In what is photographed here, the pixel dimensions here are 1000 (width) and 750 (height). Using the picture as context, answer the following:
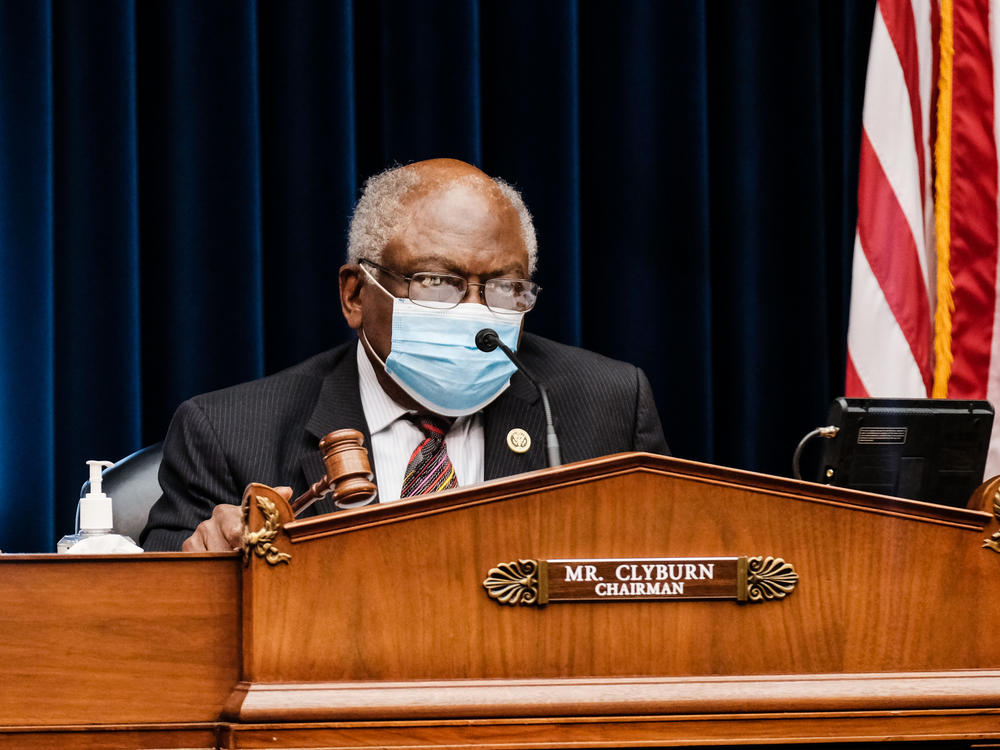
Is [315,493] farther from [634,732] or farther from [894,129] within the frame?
[894,129]

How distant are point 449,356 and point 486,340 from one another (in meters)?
0.17

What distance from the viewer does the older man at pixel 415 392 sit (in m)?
1.81

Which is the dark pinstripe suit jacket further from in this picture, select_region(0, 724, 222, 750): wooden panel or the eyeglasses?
select_region(0, 724, 222, 750): wooden panel

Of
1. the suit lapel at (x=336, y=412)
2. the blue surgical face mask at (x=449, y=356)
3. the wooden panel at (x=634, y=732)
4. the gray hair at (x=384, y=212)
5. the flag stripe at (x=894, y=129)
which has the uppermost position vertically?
the flag stripe at (x=894, y=129)

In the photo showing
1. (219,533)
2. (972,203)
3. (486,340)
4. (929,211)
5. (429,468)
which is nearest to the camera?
(219,533)

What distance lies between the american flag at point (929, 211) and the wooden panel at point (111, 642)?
177 cm

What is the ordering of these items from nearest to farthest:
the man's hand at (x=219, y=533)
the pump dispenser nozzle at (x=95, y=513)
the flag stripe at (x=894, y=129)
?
the man's hand at (x=219, y=533)
the pump dispenser nozzle at (x=95, y=513)
the flag stripe at (x=894, y=129)

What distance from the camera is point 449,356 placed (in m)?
1.80

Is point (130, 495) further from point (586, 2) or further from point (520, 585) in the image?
point (586, 2)

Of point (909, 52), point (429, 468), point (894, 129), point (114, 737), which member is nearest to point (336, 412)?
point (429, 468)

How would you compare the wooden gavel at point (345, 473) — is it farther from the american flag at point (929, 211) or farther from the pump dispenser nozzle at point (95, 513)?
the american flag at point (929, 211)

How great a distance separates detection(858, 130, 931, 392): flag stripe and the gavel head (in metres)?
1.67

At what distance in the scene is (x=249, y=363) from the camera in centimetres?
247

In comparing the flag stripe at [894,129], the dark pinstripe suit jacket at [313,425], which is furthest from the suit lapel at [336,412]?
the flag stripe at [894,129]
